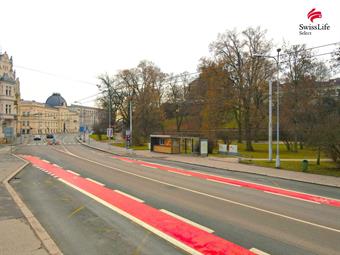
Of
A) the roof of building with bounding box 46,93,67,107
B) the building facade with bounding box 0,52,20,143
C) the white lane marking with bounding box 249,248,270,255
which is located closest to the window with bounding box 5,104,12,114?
the building facade with bounding box 0,52,20,143

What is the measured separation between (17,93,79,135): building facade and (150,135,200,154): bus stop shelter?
7614cm

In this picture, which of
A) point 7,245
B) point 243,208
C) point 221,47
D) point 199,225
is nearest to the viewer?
point 7,245

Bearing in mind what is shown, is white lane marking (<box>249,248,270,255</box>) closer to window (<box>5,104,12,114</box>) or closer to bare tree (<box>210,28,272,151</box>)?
bare tree (<box>210,28,272,151</box>)

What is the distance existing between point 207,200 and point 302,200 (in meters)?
3.91

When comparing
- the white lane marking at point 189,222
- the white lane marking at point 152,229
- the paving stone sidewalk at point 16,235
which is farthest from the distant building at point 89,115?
the white lane marking at point 189,222

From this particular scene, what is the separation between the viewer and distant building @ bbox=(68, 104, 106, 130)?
73.1m

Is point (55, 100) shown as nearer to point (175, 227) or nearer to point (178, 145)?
point (178, 145)

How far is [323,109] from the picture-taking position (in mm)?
21375

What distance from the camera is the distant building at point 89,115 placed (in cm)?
7306

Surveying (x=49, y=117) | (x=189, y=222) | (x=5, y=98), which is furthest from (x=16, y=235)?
(x=49, y=117)

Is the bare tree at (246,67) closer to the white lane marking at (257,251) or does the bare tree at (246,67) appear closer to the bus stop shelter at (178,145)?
the bus stop shelter at (178,145)

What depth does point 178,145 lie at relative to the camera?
35.6m

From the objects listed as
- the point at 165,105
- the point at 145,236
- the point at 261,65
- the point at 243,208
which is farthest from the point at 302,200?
the point at 165,105

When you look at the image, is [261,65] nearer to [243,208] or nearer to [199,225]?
[243,208]
